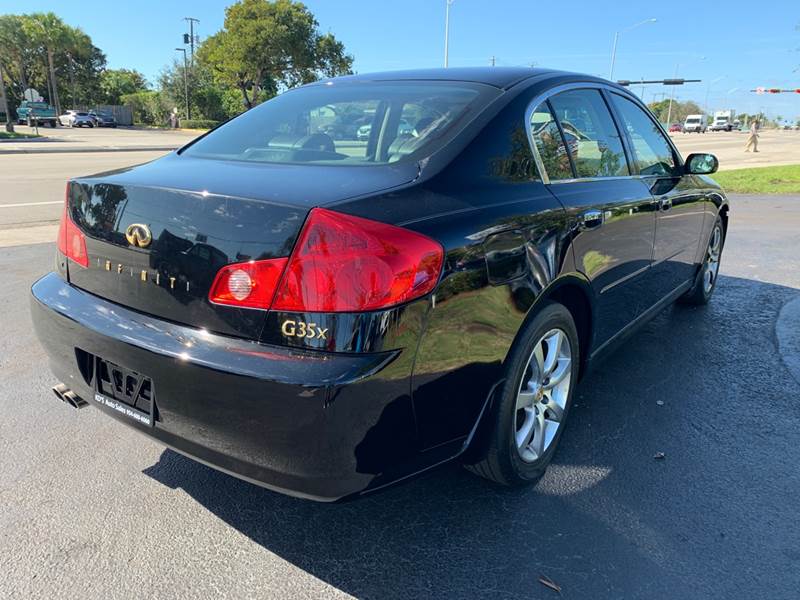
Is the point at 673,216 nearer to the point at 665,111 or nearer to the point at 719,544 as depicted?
the point at 719,544

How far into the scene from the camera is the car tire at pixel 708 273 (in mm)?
4914


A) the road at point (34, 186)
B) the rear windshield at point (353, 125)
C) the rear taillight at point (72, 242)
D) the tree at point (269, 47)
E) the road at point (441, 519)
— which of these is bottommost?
the road at point (441, 519)

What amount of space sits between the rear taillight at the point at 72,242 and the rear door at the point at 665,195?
279 cm

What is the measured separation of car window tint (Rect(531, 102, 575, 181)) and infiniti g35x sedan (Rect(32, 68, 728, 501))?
0.5 inches

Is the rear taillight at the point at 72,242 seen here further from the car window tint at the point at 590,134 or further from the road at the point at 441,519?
the car window tint at the point at 590,134

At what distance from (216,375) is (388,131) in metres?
1.32

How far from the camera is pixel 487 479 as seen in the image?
8.03 ft

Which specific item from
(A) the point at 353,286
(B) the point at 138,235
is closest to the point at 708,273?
(A) the point at 353,286

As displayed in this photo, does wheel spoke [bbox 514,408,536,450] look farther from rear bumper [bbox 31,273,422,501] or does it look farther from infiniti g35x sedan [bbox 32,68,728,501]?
rear bumper [bbox 31,273,422,501]

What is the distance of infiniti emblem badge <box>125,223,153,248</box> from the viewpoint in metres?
2.04

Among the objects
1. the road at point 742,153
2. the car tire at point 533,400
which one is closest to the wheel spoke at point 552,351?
the car tire at point 533,400

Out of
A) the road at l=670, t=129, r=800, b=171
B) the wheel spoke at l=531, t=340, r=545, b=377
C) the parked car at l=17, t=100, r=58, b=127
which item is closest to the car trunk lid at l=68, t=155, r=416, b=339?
the wheel spoke at l=531, t=340, r=545, b=377

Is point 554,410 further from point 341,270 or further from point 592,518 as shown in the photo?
point 341,270

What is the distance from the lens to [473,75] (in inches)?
111
